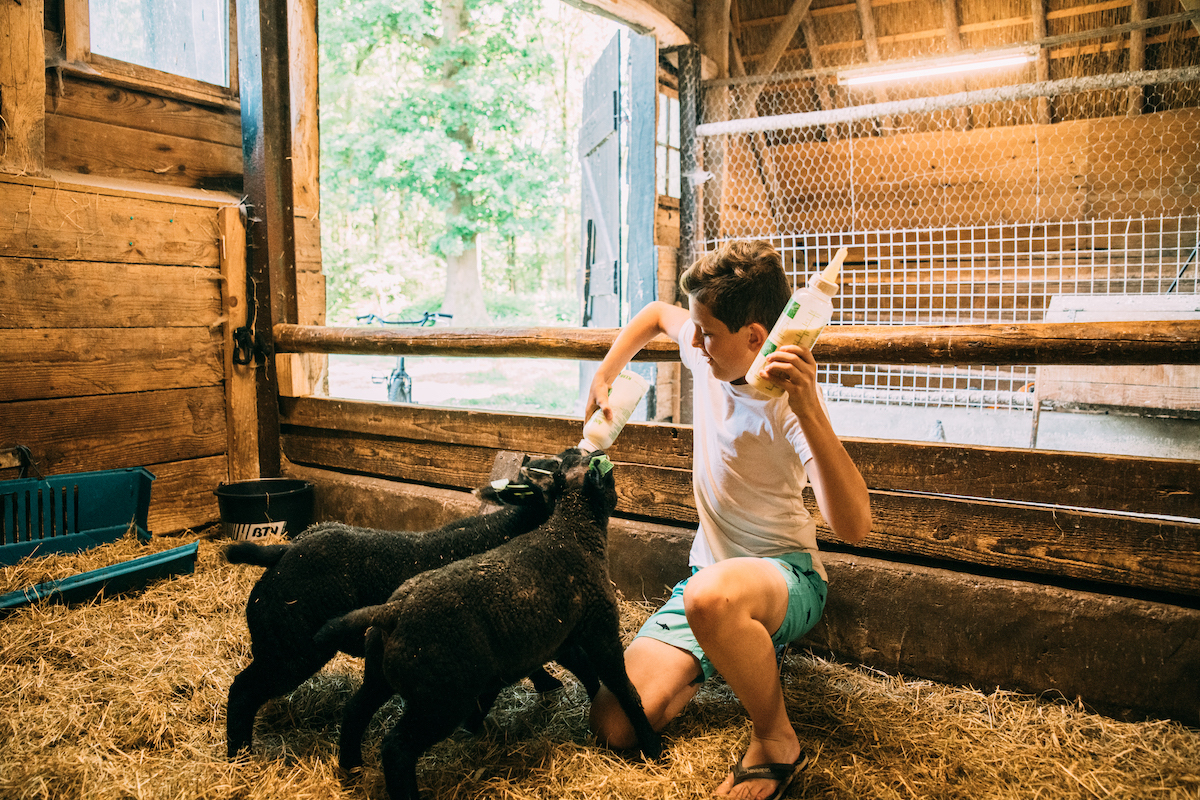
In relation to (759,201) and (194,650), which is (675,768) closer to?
(194,650)

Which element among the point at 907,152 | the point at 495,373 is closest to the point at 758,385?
the point at 907,152

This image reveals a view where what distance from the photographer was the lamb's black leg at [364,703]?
1.69 metres

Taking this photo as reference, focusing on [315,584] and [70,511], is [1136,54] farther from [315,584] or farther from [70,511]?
[70,511]

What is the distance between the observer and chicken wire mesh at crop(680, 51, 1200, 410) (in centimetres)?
662

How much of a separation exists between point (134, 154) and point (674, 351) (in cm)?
320

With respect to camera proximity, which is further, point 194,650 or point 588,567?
point 194,650

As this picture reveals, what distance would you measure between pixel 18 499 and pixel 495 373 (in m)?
11.3

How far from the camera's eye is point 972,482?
2244 mm

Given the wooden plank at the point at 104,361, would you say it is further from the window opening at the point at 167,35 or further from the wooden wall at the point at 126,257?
the window opening at the point at 167,35

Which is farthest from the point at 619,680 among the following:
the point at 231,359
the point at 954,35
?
the point at 954,35

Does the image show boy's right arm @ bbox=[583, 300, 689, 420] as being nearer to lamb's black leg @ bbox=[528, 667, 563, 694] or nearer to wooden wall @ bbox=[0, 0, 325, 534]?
lamb's black leg @ bbox=[528, 667, 563, 694]

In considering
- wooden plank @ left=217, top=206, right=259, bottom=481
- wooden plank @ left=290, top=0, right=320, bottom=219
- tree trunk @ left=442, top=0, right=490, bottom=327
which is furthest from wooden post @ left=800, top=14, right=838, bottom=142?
tree trunk @ left=442, top=0, right=490, bottom=327

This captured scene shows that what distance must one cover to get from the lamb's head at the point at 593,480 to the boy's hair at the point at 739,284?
1.65 feet

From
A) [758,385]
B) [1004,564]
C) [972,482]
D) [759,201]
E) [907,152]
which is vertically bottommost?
[1004,564]
